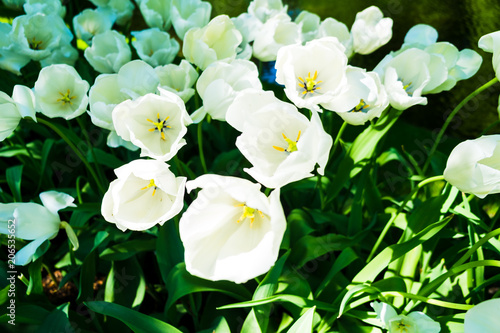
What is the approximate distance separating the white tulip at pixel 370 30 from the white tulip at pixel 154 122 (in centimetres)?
56

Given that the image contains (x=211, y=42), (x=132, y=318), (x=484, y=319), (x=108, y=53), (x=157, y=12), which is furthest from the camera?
(x=157, y=12)

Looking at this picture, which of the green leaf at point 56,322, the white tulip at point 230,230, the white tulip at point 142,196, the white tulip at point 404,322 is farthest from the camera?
the green leaf at point 56,322

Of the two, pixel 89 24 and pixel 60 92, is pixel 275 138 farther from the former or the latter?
pixel 89 24

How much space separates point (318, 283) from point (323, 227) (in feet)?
0.70

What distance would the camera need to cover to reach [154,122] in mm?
1048

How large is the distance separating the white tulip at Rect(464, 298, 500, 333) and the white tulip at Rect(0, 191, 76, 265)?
0.88m

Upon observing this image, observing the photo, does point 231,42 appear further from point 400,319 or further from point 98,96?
point 400,319

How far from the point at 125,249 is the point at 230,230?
1.67 ft

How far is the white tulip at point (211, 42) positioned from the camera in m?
1.20

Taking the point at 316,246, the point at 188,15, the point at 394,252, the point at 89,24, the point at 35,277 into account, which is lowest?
the point at 35,277

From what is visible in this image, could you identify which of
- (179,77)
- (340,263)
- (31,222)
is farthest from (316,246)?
(31,222)

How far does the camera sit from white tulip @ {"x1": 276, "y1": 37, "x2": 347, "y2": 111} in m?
0.93

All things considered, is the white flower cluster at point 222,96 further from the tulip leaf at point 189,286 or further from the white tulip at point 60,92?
the tulip leaf at point 189,286

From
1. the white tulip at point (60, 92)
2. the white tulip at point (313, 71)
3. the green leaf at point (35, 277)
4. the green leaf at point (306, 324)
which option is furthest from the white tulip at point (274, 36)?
the green leaf at point (35, 277)
